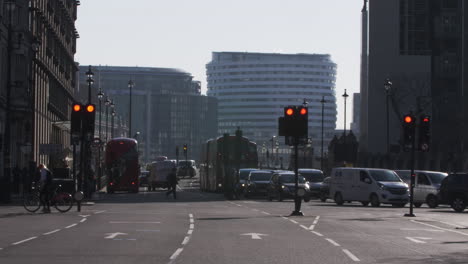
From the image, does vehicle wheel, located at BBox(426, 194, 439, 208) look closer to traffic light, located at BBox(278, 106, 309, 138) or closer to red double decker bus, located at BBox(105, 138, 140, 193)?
traffic light, located at BBox(278, 106, 309, 138)

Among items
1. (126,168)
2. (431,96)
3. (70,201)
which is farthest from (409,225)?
(431,96)

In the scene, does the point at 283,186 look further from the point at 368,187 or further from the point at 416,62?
the point at 416,62

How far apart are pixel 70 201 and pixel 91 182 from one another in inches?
839

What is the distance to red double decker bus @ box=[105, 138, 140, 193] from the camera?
78.8 meters

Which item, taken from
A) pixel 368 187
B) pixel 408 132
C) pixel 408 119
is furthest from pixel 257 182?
pixel 408 132

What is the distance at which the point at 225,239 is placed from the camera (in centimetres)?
2580

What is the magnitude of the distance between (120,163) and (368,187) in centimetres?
2821

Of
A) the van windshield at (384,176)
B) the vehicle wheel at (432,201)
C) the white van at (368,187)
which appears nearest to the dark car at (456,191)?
the white van at (368,187)

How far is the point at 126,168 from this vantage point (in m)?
79.6

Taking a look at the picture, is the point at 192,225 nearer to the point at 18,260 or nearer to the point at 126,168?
the point at 18,260

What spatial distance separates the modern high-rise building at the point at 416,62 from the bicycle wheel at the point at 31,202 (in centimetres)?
7251

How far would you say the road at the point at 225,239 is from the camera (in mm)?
20500

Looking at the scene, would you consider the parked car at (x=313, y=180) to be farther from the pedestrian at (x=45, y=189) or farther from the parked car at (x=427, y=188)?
the pedestrian at (x=45, y=189)

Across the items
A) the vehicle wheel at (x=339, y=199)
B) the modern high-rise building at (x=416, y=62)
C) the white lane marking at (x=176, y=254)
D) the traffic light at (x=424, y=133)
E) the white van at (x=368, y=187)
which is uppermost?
the modern high-rise building at (x=416, y=62)
